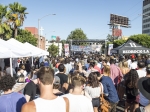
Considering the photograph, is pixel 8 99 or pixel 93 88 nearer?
pixel 8 99

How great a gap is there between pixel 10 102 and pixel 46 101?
0.95m

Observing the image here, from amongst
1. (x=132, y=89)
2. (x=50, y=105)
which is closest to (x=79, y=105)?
(x=50, y=105)

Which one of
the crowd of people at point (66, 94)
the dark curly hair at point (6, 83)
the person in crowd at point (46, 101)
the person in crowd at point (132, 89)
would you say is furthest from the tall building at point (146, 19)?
the person in crowd at point (46, 101)

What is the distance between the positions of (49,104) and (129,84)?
3.68m

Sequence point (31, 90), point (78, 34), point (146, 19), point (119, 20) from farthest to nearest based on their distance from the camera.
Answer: point (78, 34)
point (146, 19)
point (119, 20)
point (31, 90)

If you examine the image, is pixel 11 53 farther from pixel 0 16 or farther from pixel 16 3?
pixel 16 3

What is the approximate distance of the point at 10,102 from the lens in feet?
12.0

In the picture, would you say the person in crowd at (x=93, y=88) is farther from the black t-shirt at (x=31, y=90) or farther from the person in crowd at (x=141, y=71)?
the person in crowd at (x=141, y=71)

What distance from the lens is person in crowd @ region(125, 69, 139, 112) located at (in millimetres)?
6180

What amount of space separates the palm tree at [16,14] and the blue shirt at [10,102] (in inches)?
1126

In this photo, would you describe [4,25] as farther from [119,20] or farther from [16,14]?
[119,20]

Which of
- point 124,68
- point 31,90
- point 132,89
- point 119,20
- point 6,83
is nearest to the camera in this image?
point 6,83

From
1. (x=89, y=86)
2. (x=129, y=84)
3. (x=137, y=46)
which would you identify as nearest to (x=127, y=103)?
(x=129, y=84)

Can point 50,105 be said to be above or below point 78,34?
below
